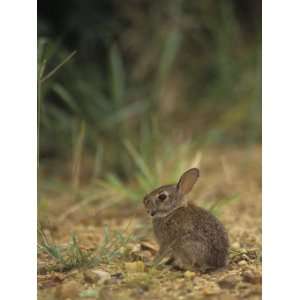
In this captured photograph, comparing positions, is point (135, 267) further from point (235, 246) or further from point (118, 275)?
point (235, 246)

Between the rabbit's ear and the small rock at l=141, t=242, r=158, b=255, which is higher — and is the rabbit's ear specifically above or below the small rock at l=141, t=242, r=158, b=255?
above

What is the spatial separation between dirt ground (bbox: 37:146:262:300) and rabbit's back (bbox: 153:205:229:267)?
78 millimetres

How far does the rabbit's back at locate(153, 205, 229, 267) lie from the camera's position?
9.32 feet

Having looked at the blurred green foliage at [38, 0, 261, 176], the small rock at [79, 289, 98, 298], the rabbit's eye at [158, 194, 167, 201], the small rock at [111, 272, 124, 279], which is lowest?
the small rock at [79, 289, 98, 298]

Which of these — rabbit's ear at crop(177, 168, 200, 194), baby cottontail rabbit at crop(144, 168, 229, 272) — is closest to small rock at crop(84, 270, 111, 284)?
baby cottontail rabbit at crop(144, 168, 229, 272)

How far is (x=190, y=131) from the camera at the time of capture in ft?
19.7

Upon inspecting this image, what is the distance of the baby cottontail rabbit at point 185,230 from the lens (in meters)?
2.84

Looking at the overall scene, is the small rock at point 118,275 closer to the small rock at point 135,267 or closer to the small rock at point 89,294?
the small rock at point 135,267

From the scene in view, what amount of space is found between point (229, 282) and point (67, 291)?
23.4 inches

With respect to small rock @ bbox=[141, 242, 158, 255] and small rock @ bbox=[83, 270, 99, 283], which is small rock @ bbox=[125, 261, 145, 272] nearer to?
small rock @ bbox=[83, 270, 99, 283]

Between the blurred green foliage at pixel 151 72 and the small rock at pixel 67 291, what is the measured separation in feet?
8.41

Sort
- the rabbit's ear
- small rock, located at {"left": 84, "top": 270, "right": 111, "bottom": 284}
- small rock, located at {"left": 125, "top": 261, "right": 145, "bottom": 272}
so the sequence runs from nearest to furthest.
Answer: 1. small rock, located at {"left": 84, "top": 270, "right": 111, "bottom": 284}
2. small rock, located at {"left": 125, "top": 261, "right": 145, "bottom": 272}
3. the rabbit's ear

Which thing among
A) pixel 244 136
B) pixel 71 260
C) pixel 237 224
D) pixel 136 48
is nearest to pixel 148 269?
pixel 71 260

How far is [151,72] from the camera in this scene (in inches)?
247
